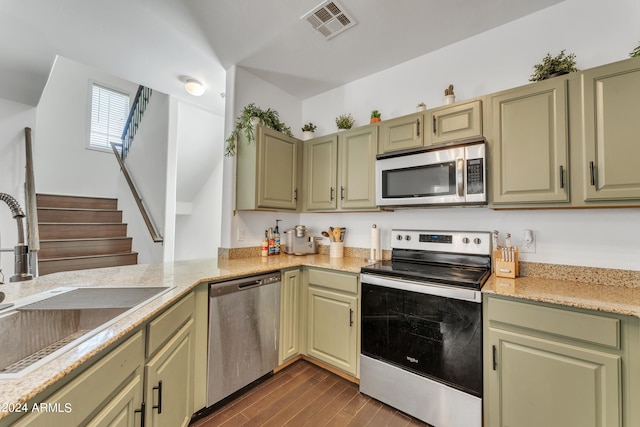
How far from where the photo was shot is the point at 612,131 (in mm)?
1452

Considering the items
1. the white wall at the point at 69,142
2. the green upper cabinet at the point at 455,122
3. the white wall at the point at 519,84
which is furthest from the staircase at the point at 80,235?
the green upper cabinet at the point at 455,122

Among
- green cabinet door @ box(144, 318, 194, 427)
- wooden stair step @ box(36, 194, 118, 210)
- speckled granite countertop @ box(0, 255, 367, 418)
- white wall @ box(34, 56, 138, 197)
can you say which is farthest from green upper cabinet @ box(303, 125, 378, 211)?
white wall @ box(34, 56, 138, 197)

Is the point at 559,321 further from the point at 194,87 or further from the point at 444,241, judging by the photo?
the point at 194,87

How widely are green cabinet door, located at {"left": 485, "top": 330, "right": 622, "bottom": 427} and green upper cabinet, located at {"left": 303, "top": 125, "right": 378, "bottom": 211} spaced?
1363 mm

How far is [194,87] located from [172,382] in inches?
116

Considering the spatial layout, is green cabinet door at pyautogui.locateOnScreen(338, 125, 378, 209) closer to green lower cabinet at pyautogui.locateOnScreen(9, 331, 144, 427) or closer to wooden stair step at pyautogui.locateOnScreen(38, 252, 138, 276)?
green lower cabinet at pyautogui.locateOnScreen(9, 331, 144, 427)

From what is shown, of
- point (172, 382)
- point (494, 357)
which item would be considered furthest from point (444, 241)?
point (172, 382)

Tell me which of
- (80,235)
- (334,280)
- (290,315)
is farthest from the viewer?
(80,235)

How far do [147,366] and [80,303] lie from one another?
0.42 metres

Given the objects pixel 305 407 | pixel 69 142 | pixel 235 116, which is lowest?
pixel 305 407

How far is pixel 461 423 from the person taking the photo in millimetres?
1587

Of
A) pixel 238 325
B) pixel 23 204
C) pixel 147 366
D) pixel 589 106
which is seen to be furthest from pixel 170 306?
pixel 23 204

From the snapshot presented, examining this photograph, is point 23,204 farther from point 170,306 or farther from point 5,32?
point 170,306

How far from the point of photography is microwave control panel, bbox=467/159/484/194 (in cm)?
179
